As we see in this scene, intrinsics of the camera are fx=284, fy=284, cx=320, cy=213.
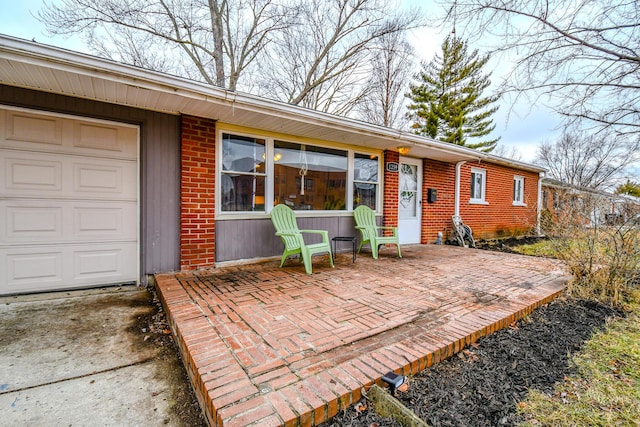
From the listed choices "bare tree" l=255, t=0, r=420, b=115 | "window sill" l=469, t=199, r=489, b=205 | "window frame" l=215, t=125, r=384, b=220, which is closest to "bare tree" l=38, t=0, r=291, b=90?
"bare tree" l=255, t=0, r=420, b=115

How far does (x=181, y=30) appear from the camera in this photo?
887 cm

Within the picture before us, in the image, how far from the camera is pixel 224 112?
11.7ft

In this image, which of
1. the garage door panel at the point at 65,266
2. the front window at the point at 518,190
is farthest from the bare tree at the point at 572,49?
the front window at the point at 518,190

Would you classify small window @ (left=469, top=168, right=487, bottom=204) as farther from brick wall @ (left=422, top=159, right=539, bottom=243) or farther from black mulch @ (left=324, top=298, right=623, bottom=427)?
black mulch @ (left=324, top=298, right=623, bottom=427)

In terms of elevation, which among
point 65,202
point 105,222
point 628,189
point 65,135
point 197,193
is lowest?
point 105,222

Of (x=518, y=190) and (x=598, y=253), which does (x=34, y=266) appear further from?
(x=518, y=190)

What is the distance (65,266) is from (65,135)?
144cm

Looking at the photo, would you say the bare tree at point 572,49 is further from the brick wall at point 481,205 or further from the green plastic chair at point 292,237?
the green plastic chair at point 292,237

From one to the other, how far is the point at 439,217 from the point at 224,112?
5402 millimetres

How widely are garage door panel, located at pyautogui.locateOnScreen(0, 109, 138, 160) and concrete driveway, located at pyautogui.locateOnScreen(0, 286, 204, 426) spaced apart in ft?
5.36

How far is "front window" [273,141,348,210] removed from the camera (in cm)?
455

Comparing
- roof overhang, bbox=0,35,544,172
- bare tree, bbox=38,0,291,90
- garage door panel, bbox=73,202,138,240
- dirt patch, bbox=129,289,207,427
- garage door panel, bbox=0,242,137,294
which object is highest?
bare tree, bbox=38,0,291,90

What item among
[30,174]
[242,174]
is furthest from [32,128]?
[242,174]

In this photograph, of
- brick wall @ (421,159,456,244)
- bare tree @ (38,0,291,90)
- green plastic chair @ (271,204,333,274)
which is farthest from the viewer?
bare tree @ (38,0,291,90)
